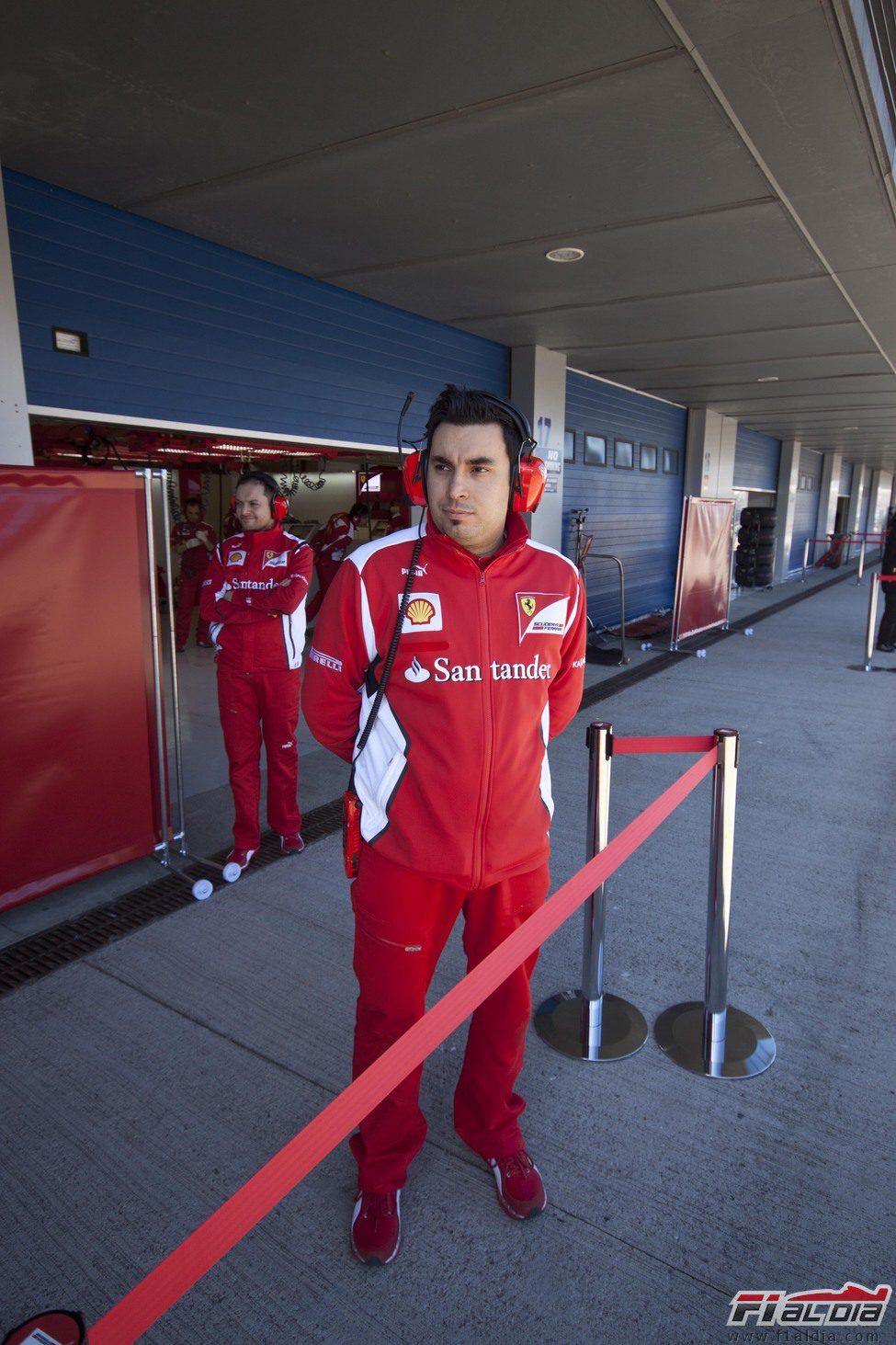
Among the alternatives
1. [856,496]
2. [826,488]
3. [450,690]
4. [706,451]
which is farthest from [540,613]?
[856,496]

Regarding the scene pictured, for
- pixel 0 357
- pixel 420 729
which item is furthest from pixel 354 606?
pixel 0 357

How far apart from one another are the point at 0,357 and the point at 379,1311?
440 cm

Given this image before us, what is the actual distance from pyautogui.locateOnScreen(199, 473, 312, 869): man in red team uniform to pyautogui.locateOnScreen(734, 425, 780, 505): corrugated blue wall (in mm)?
14599

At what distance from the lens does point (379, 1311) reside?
1.78 m

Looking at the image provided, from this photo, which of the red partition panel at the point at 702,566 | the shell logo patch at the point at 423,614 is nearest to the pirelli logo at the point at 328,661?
the shell logo patch at the point at 423,614

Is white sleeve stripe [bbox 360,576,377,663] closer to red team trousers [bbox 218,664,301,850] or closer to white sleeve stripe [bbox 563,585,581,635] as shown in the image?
white sleeve stripe [bbox 563,585,581,635]

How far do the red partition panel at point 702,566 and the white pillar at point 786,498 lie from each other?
9.03m

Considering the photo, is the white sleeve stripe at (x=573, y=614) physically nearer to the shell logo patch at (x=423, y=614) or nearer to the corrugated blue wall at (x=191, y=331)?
the shell logo patch at (x=423, y=614)

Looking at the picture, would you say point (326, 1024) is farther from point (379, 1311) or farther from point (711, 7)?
point (711, 7)

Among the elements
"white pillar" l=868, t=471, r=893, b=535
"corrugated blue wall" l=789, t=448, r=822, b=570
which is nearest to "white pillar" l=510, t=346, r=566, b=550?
"corrugated blue wall" l=789, t=448, r=822, b=570

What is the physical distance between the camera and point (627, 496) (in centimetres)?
1202

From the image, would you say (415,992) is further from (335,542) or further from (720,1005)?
(335,542)

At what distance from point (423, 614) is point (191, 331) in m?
4.36

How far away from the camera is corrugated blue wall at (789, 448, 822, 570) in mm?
22016
